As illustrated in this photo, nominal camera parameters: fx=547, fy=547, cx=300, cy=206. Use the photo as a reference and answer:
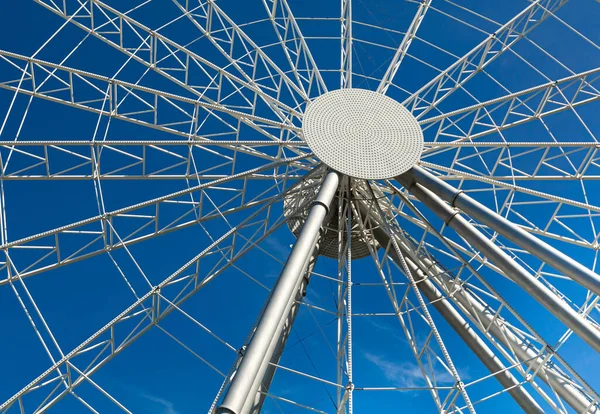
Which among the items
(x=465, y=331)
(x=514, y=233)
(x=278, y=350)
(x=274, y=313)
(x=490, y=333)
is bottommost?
(x=274, y=313)

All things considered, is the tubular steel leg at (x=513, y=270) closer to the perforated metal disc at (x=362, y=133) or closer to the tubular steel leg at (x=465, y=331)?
the perforated metal disc at (x=362, y=133)

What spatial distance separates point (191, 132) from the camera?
65.5ft

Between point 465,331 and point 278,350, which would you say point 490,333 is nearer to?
point 465,331

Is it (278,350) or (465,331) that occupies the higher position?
(465,331)

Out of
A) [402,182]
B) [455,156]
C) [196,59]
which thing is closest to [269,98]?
[196,59]

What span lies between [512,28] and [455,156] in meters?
6.83

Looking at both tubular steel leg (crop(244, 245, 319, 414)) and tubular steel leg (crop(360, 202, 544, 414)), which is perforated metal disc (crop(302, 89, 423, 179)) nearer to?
tubular steel leg (crop(360, 202, 544, 414))

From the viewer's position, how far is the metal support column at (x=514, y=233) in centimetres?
1417

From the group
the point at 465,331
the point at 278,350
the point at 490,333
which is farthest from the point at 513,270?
the point at 278,350

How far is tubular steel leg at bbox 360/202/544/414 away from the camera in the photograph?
18.1 m

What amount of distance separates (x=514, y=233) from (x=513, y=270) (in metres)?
1.06

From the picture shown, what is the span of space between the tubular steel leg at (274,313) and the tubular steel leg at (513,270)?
3284 mm

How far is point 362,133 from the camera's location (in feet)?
63.7

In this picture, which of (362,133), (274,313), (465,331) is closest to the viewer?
(274,313)
